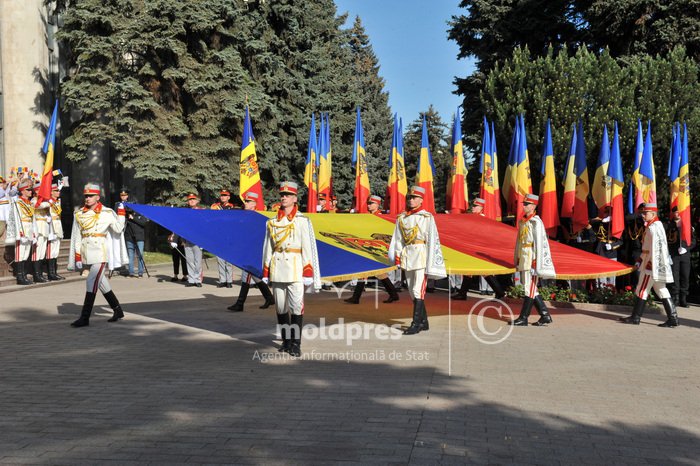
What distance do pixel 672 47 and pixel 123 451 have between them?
2748 cm

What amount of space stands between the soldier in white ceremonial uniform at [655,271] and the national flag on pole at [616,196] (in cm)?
320

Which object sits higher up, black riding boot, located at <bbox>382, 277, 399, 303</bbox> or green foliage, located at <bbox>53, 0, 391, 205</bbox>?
green foliage, located at <bbox>53, 0, 391, 205</bbox>

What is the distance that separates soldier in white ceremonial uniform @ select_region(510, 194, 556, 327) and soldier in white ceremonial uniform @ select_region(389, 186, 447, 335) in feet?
5.51

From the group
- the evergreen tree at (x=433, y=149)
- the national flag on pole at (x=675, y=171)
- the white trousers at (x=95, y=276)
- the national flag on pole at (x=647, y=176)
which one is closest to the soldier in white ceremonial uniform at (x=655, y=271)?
the national flag on pole at (x=675, y=171)

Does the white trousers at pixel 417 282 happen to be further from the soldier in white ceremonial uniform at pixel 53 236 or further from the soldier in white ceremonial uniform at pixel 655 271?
the soldier in white ceremonial uniform at pixel 53 236

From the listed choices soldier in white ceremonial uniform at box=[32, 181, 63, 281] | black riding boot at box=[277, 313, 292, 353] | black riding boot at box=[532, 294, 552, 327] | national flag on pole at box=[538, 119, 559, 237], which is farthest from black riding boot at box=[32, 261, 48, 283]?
national flag on pole at box=[538, 119, 559, 237]

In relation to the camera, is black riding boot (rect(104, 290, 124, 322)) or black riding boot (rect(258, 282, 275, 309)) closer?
black riding boot (rect(104, 290, 124, 322))

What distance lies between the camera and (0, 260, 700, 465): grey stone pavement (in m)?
4.60

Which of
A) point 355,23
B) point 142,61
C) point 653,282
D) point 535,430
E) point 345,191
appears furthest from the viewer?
point 355,23

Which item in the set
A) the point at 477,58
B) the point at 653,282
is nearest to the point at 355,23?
the point at 477,58

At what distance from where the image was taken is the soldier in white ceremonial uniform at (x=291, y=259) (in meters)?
7.76

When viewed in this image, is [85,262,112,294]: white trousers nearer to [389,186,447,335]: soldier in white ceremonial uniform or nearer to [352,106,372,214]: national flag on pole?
[389,186,447,335]: soldier in white ceremonial uniform

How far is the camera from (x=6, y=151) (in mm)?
27578

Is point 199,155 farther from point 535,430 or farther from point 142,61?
point 535,430
